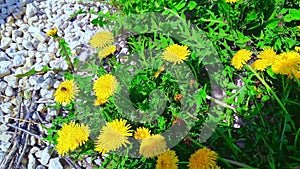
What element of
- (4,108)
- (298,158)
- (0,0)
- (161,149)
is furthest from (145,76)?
(0,0)

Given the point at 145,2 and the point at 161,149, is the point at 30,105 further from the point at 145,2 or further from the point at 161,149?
the point at 161,149

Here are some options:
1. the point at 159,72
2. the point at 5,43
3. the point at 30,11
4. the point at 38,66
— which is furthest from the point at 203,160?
the point at 30,11

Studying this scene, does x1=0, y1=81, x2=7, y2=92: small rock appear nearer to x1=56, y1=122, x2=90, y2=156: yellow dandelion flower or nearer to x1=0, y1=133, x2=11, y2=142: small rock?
x1=0, y1=133, x2=11, y2=142: small rock

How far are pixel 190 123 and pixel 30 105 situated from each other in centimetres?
103

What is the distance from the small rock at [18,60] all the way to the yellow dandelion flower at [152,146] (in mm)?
1381

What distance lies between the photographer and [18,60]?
263 cm

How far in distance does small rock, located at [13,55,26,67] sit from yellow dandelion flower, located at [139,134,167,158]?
1381mm

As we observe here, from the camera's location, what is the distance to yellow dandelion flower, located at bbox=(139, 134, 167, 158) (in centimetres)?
156

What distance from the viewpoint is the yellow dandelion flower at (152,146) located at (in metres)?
1.56

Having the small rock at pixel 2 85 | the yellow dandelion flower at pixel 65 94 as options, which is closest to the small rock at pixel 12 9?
the small rock at pixel 2 85

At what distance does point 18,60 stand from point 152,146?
1.45m

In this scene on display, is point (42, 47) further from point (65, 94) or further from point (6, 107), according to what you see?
point (65, 94)

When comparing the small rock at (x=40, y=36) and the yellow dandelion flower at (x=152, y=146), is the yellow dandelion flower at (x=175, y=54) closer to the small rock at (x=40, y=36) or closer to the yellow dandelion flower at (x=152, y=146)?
the yellow dandelion flower at (x=152, y=146)

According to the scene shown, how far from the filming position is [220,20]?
2.20 m
